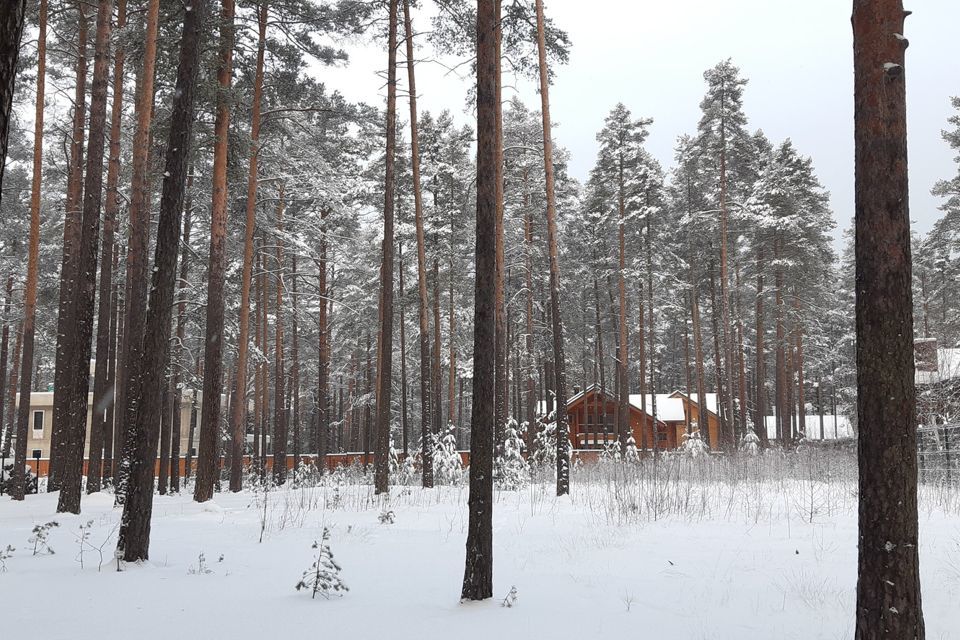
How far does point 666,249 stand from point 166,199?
26880 millimetres

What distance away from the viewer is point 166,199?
727cm

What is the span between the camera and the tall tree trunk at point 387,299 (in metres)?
14.8

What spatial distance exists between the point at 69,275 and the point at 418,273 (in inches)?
327

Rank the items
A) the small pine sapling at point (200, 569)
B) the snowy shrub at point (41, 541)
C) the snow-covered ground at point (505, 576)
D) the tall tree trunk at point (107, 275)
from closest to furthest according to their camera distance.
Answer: the snow-covered ground at point (505, 576)
the small pine sapling at point (200, 569)
the snowy shrub at point (41, 541)
the tall tree trunk at point (107, 275)

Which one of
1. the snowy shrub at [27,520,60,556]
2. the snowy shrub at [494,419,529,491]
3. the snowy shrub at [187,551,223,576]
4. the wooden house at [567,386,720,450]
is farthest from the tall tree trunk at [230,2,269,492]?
the wooden house at [567,386,720,450]

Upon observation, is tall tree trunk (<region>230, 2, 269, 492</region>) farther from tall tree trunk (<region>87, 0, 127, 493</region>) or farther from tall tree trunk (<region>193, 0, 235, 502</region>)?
tall tree trunk (<region>87, 0, 127, 493</region>)

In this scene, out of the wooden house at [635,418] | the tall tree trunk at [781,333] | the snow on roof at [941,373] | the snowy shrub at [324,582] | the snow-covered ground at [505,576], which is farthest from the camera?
the wooden house at [635,418]

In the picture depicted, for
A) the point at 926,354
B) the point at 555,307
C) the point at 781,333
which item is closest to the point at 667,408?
the point at 781,333

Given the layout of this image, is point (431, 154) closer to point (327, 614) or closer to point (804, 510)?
point (804, 510)

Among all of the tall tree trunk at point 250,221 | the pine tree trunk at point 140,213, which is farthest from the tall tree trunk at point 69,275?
the tall tree trunk at point 250,221

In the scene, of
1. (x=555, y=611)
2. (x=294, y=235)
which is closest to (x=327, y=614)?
(x=555, y=611)

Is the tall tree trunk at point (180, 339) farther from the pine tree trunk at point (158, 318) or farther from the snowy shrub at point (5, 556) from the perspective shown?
the pine tree trunk at point (158, 318)

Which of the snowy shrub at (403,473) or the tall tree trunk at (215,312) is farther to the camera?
the snowy shrub at (403,473)

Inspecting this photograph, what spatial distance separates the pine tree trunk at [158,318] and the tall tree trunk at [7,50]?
502 cm
